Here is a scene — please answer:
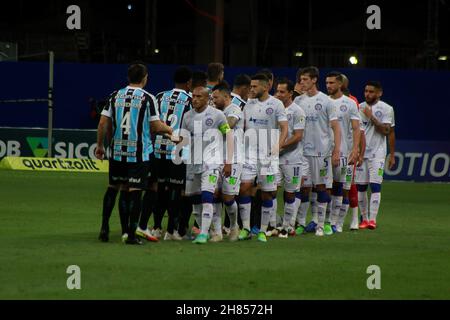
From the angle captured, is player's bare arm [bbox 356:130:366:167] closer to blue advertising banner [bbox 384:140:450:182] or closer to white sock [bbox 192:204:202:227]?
white sock [bbox 192:204:202:227]

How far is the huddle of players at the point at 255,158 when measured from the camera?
1391cm

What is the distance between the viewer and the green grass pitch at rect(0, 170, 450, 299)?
9.98 metres

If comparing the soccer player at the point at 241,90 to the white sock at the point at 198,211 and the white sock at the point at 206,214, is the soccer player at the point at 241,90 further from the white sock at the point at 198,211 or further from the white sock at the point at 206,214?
the white sock at the point at 206,214

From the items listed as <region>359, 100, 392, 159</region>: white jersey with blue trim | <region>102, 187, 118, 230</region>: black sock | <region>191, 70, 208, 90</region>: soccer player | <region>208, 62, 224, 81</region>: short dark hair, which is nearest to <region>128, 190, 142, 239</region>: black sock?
<region>102, 187, 118, 230</region>: black sock

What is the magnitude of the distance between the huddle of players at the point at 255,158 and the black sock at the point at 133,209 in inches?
22.7

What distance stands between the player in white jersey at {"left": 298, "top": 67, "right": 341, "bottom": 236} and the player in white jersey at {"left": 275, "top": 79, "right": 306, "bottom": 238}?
1.30 feet

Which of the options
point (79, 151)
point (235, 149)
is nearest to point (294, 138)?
Result: point (235, 149)

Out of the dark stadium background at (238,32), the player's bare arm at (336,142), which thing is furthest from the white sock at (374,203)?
the dark stadium background at (238,32)

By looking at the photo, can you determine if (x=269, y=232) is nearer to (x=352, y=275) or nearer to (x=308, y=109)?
(x=308, y=109)

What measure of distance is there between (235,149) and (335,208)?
2.68 meters

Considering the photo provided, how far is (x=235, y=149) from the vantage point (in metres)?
14.1

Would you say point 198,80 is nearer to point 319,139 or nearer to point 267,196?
point 267,196

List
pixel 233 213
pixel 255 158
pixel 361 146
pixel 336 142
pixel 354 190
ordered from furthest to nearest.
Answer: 1. pixel 354 190
2. pixel 361 146
3. pixel 336 142
4. pixel 255 158
5. pixel 233 213
